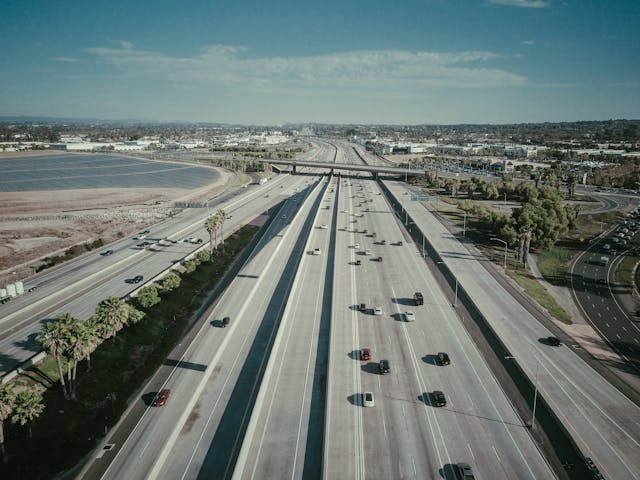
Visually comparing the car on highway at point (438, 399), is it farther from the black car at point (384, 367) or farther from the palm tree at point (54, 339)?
the palm tree at point (54, 339)

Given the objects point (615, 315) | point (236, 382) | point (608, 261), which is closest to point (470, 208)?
point (608, 261)

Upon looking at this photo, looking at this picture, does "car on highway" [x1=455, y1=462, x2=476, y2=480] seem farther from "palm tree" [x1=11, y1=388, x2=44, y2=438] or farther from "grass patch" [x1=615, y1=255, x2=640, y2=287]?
"grass patch" [x1=615, y1=255, x2=640, y2=287]

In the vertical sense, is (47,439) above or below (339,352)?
below

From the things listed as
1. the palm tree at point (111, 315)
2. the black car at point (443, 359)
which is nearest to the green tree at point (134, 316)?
the palm tree at point (111, 315)

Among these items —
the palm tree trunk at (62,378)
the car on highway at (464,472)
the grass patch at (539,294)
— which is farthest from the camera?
the grass patch at (539,294)

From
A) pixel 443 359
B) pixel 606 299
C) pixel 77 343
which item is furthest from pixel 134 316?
pixel 606 299

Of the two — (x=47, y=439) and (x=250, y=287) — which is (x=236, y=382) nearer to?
(x=47, y=439)

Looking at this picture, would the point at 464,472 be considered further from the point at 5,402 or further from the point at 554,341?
the point at 5,402
